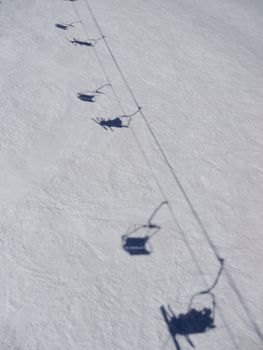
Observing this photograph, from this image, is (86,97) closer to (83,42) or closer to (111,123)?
(111,123)

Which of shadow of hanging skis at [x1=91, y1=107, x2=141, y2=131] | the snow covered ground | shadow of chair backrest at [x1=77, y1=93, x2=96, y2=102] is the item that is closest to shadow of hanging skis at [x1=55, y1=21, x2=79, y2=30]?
the snow covered ground

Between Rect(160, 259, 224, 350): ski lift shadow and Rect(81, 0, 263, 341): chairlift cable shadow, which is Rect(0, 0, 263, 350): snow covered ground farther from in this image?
Rect(160, 259, 224, 350): ski lift shadow

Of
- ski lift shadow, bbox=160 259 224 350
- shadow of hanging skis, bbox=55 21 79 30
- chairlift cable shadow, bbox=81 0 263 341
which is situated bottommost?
ski lift shadow, bbox=160 259 224 350

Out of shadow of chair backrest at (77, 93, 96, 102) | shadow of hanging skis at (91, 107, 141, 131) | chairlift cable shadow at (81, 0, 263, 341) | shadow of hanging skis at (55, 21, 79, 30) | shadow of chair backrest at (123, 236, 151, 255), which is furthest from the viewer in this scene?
shadow of hanging skis at (55, 21, 79, 30)

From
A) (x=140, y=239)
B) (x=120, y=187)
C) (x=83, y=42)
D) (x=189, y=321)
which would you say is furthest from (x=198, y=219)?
(x=83, y=42)

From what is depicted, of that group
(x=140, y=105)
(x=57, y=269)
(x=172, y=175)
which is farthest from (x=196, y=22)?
(x=57, y=269)

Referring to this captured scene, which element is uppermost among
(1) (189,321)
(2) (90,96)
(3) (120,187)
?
(2) (90,96)
